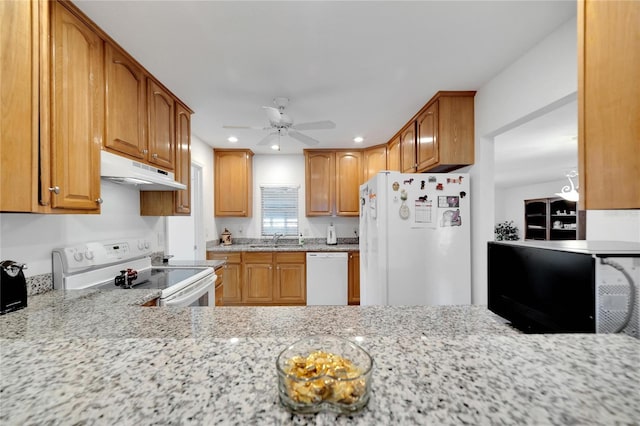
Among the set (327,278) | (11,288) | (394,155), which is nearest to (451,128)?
(394,155)

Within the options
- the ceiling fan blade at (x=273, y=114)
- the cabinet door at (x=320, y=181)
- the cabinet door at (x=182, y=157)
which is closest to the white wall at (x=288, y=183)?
the cabinet door at (x=320, y=181)

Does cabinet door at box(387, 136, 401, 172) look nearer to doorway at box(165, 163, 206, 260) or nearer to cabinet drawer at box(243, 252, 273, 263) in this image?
cabinet drawer at box(243, 252, 273, 263)

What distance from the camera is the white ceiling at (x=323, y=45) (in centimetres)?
133

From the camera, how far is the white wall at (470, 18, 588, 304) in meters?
1.47

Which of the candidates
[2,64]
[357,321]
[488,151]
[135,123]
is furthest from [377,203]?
[2,64]

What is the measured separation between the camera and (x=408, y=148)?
294cm

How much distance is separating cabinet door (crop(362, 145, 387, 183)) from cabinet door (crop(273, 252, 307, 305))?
1.55 metres

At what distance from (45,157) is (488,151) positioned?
2860 millimetres

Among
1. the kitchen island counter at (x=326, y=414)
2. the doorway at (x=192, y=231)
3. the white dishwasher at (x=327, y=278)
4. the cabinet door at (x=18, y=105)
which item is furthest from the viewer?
the white dishwasher at (x=327, y=278)

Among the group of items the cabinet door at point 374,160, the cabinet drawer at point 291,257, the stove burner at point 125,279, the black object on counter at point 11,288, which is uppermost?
the cabinet door at point 374,160

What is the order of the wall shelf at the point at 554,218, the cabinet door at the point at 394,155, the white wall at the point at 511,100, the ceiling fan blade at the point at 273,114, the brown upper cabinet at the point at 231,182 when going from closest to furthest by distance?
the white wall at the point at 511,100
the ceiling fan blade at the point at 273,114
the cabinet door at the point at 394,155
the brown upper cabinet at the point at 231,182
the wall shelf at the point at 554,218

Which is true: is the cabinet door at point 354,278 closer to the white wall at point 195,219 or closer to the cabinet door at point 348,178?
the cabinet door at point 348,178

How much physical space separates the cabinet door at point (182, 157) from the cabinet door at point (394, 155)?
237 cm

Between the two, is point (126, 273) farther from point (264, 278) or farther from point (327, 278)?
point (327, 278)
